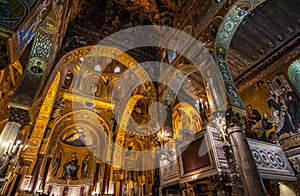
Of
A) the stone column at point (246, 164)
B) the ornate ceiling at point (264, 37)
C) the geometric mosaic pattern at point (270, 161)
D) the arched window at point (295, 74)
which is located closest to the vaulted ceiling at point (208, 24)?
the ornate ceiling at point (264, 37)

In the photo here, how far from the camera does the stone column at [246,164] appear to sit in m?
3.38

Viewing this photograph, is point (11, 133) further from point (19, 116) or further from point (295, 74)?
point (295, 74)

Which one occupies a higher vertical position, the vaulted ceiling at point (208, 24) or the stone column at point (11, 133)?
the vaulted ceiling at point (208, 24)

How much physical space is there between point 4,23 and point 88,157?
11.4m

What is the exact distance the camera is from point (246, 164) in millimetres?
3682

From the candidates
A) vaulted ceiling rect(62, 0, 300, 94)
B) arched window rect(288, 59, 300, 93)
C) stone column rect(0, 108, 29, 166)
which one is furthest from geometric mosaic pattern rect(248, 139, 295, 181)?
stone column rect(0, 108, 29, 166)

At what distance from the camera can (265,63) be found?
8625 mm

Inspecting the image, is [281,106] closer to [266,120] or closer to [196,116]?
[266,120]

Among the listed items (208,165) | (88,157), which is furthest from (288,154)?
(88,157)

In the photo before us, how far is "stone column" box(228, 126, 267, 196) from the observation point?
3.38 m

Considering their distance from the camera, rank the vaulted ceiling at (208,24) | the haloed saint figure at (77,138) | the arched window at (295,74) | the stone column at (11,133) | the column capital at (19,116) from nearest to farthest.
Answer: the stone column at (11,133) < the column capital at (19,116) < the vaulted ceiling at (208,24) < the arched window at (295,74) < the haloed saint figure at (77,138)

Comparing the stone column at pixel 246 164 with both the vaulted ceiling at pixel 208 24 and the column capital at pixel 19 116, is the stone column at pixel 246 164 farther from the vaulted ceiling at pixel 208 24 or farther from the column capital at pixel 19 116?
the column capital at pixel 19 116

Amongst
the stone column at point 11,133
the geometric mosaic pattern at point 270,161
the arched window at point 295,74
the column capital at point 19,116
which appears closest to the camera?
the geometric mosaic pattern at point 270,161

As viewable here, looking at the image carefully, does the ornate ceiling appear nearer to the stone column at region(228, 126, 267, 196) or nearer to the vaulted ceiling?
the vaulted ceiling
